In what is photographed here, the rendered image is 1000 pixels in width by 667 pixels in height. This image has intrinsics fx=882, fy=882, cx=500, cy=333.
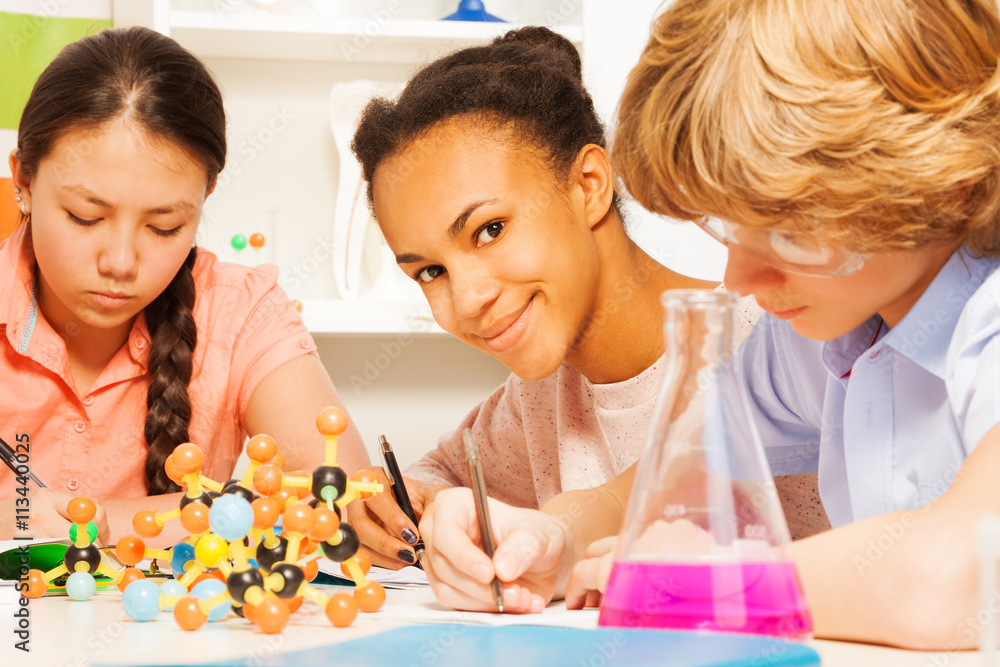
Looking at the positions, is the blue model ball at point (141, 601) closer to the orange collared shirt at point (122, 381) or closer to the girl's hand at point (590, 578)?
the girl's hand at point (590, 578)

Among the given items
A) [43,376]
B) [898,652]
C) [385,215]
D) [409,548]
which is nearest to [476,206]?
[385,215]

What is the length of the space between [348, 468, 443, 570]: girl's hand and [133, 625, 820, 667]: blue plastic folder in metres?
0.44

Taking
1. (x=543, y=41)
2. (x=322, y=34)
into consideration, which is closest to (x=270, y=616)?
(x=543, y=41)

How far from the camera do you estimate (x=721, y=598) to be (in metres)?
0.39

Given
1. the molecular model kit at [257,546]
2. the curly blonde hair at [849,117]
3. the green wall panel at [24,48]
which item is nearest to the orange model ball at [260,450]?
the molecular model kit at [257,546]

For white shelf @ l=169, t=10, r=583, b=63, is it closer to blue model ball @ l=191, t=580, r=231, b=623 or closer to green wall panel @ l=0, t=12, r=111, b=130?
green wall panel @ l=0, t=12, r=111, b=130

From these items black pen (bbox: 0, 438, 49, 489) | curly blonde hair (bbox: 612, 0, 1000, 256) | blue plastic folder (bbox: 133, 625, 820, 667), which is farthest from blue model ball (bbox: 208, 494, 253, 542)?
black pen (bbox: 0, 438, 49, 489)

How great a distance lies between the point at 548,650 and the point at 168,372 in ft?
3.20

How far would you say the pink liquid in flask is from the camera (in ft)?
1.26

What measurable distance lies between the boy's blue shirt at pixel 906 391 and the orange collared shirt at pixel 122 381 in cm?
77

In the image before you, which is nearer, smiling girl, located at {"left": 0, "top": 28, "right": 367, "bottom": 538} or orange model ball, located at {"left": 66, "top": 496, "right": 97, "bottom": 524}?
orange model ball, located at {"left": 66, "top": 496, "right": 97, "bottom": 524}

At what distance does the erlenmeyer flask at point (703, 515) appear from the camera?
39cm

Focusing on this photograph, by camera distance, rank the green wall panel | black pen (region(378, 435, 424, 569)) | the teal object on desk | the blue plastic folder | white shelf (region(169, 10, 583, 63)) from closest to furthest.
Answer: the blue plastic folder, the teal object on desk, black pen (region(378, 435, 424, 569)), white shelf (region(169, 10, 583, 63)), the green wall panel

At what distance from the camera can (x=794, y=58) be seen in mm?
521
